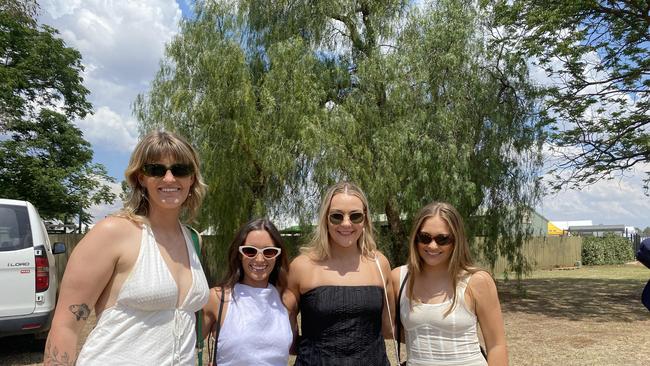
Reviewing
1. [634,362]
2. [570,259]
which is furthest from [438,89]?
[570,259]

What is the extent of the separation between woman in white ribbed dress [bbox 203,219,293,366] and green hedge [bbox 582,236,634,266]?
33.5 metres

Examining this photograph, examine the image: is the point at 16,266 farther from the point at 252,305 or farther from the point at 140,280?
the point at 140,280

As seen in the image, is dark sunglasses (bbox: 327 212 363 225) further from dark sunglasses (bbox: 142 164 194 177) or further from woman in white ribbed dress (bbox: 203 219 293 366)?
dark sunglasses (bbox: 142 164 194 177)

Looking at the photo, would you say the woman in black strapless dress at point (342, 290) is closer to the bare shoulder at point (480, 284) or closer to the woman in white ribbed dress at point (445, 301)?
the woman in white ribbed dress at point (445, 301)

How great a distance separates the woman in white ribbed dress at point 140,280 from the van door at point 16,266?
4.40 m

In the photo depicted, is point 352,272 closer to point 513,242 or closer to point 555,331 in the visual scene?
point 555,331

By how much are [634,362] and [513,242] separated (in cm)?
626

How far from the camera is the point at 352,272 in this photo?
8.90 feet

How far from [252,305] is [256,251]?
248mm

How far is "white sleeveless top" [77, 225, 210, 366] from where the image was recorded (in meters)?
1.88

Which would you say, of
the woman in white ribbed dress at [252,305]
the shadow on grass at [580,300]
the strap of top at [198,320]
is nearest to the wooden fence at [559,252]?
the shadow on grass at [580,300]

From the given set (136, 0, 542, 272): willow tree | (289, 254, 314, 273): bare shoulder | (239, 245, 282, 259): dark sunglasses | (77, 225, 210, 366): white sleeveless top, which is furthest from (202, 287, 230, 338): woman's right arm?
(136, 0, 542, 272): willow tree

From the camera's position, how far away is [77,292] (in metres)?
1.85

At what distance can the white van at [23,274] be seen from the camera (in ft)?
18.7
